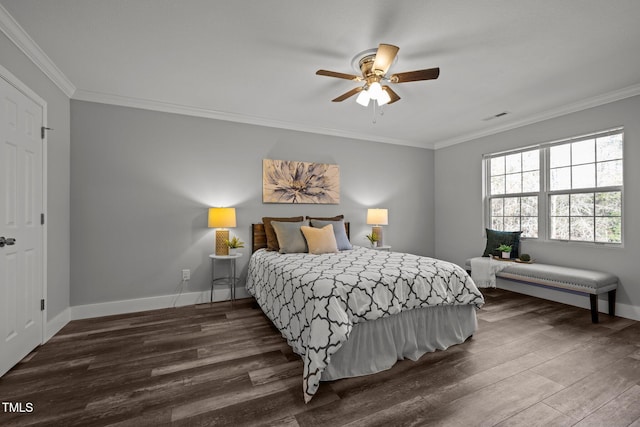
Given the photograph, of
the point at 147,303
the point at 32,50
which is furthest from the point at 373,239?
the point at 32,50

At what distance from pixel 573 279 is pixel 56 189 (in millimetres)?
5529

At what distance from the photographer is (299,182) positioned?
445 centimetres

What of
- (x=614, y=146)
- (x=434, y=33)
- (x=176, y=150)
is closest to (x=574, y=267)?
(x=614, y=146)

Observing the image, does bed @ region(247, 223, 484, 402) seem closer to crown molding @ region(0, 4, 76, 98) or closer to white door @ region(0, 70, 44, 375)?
white door @ region(0, 70, 44, 375)

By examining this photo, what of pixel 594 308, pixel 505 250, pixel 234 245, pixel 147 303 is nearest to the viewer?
pixel 594 308

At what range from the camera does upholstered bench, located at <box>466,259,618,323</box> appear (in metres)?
3.13

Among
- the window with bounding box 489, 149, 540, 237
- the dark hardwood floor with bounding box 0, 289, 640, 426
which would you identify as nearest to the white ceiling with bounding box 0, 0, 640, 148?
the window with bounding box 489, 149, 540, 237

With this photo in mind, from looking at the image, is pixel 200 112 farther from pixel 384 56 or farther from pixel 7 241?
pixel 384 56

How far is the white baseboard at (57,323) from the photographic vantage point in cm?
272

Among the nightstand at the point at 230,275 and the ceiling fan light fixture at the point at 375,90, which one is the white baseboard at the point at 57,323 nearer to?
the nightstand at the point at 230,275

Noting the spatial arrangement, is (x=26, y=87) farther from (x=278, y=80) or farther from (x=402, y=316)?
(x=402, y=316)

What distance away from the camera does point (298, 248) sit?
3654 millimetres

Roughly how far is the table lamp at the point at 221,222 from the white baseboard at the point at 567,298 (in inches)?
164

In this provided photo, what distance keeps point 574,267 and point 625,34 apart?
269 cm
